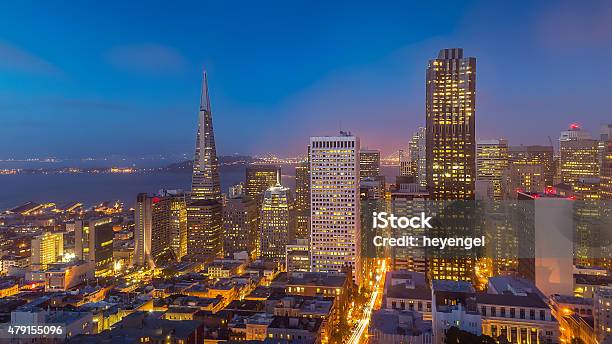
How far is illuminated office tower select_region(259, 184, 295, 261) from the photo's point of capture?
28.3m

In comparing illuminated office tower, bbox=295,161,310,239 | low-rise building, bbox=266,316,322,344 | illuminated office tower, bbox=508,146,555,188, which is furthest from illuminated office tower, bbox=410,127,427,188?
low-rise building, bbox=266,316,322,344

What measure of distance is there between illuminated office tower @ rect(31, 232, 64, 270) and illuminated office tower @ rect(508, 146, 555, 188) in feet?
103

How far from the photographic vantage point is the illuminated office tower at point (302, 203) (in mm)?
31750

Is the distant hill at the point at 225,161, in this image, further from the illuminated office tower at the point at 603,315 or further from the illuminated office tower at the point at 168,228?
the illuminated office tower at the point at 603,315

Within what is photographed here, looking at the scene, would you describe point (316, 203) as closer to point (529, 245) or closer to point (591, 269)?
point (529, 245)

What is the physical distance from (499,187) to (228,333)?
30.3 m

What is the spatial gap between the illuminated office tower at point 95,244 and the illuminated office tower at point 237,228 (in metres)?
7.20

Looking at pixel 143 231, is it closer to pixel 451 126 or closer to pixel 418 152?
pixel 451 126

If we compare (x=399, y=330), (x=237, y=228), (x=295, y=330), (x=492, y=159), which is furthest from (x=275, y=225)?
(x=492, y=159)

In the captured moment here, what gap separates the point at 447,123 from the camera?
24781mm

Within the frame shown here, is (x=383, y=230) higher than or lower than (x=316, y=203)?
lower

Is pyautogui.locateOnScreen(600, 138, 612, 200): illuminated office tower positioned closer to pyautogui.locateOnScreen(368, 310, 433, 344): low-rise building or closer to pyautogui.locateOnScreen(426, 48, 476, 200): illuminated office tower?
pyautogui.locateOnScreen(426, 48, 476, 200): illuminated office tower

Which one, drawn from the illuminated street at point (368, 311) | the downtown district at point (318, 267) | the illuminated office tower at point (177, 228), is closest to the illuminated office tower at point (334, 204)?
the downtown district at point (318, 267)

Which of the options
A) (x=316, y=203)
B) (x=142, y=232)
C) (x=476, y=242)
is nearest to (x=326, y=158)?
(x=316, y=203)
